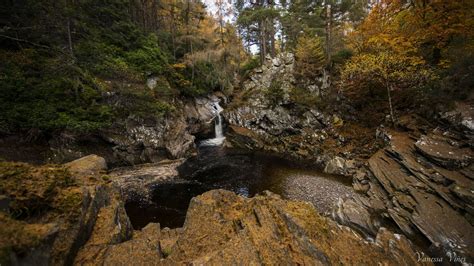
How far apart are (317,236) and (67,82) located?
54.9 ft

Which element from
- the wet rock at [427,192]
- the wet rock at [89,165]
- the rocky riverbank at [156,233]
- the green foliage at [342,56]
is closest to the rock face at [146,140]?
the wet rock at [89,165]

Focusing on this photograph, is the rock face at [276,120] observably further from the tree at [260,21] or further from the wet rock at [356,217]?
the wet rock at [356,217]

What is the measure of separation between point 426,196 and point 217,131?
65.8 feet

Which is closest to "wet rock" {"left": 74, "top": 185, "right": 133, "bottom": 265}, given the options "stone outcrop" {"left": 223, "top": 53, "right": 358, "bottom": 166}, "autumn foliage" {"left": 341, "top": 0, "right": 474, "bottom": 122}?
"stone outcrop" {"left": 223, "top": 53, "right": 358, "bottom": 166}

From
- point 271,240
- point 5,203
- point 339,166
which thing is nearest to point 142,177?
point 5,203

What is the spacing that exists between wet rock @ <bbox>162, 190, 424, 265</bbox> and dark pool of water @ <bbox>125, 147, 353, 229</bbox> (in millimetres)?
5072

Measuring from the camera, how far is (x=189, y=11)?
76.4 feet

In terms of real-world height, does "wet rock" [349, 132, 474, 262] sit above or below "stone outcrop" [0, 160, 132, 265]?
below

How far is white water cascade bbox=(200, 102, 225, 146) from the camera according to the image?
23.3 metres

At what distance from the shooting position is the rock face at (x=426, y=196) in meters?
6.84

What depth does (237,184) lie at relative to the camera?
14.0 metres

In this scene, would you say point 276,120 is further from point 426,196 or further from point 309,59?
point 426,196

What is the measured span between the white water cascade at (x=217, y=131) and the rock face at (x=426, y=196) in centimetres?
1562

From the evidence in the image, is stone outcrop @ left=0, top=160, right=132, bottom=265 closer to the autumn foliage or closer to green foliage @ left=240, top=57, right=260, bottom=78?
the autumn foliage
